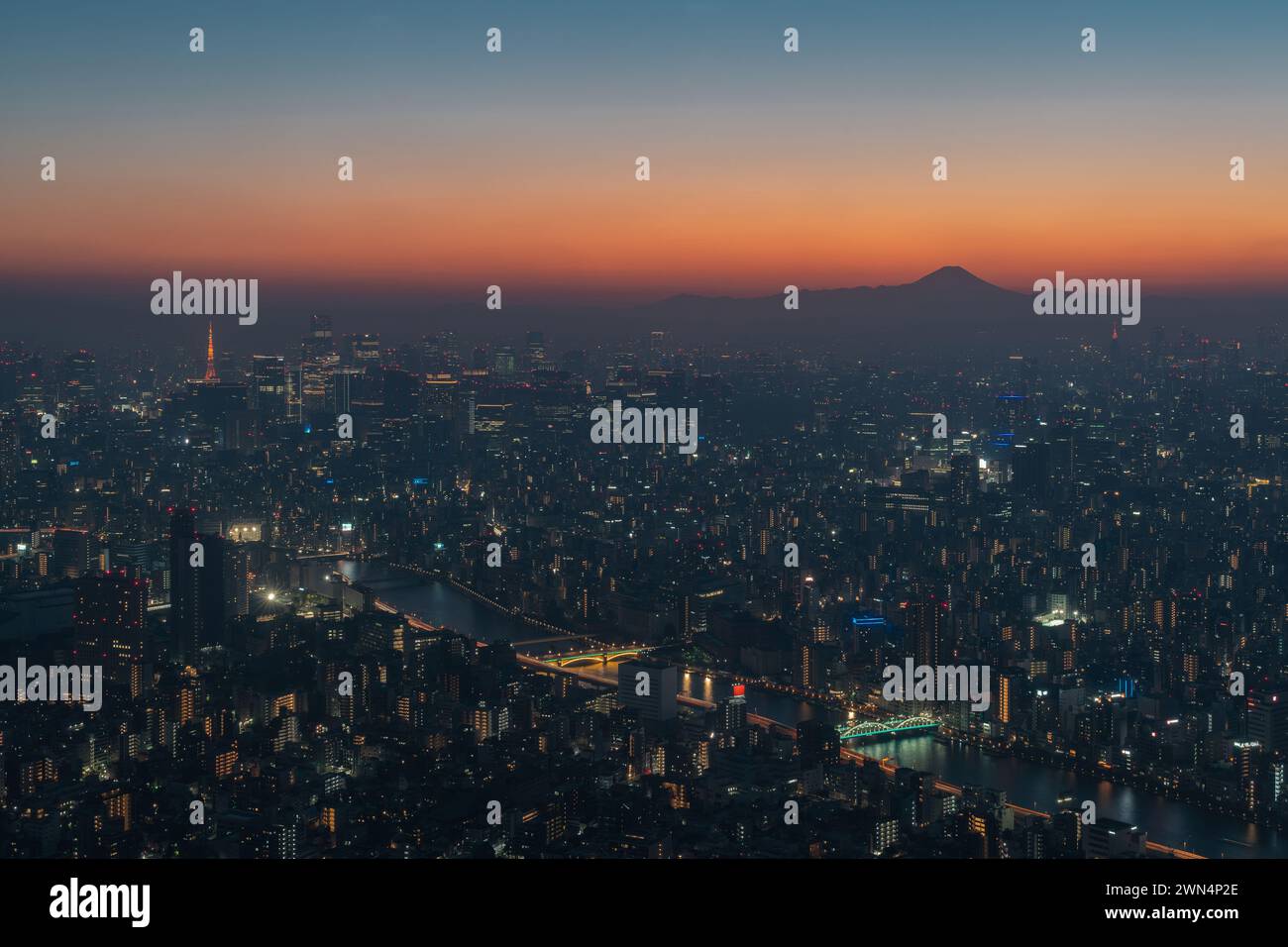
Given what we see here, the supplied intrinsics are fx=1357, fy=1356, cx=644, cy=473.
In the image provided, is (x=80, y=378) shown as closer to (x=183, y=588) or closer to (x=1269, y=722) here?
(x=183, y=588)

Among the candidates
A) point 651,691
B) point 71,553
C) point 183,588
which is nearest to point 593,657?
point 651,691

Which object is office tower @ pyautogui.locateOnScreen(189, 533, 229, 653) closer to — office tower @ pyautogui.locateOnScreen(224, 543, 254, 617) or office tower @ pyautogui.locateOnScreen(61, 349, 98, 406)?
office tower @ pyautogui.locateOnScreen(224, 543, 254, 617)

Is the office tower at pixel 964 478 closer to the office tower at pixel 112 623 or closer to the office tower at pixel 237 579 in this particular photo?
the office tower at pixel 237 579

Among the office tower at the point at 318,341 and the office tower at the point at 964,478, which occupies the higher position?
the office tower at the point at 318,341

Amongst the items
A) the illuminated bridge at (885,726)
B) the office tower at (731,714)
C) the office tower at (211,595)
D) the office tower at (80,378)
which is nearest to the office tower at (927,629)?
the illuminated bridge at (885,726)

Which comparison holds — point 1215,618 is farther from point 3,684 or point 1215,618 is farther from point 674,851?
point 3,684
